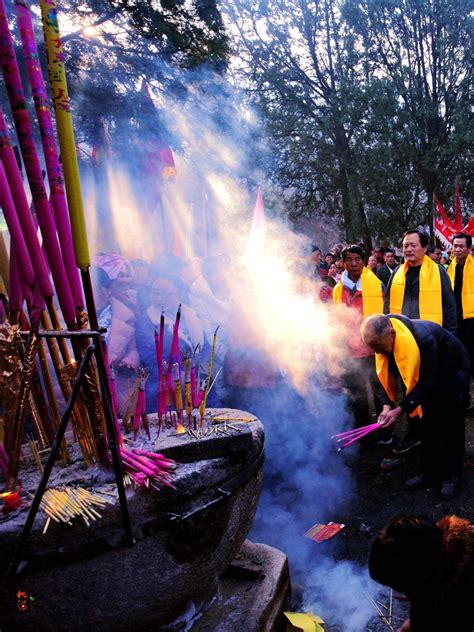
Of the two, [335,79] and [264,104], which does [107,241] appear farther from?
[335,79]

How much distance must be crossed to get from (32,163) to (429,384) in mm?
3034

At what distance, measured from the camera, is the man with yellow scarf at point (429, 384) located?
335 centimetres

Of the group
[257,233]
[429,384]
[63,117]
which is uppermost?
[257,233]

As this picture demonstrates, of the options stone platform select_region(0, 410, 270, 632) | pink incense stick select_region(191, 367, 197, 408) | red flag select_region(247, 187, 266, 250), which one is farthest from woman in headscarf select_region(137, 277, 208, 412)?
stone platform select_region(0, 410, 270, 632)

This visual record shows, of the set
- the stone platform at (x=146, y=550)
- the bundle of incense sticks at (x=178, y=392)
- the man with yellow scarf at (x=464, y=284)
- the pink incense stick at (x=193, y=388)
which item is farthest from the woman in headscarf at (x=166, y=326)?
the man with yellow scarf at (x=464, y=284)

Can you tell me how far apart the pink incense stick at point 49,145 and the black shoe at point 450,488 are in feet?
10.6

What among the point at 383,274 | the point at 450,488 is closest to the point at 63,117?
the point at 450,488

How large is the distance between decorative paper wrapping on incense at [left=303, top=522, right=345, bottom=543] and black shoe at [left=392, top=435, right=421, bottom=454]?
1.46 m

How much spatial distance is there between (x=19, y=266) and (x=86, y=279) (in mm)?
275

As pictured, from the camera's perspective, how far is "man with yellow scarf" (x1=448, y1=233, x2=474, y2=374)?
5.29m

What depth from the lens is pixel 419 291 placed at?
4371mm

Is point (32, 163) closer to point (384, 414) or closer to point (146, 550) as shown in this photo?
point (146, 550)

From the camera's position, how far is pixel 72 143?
1506 millimetres

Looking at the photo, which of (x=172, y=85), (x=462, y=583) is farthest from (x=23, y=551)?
(x=172, y=85)
